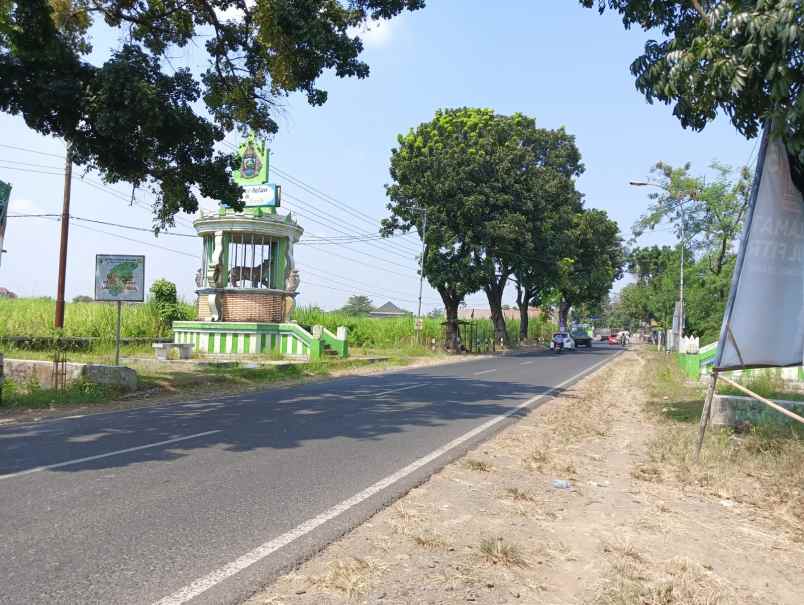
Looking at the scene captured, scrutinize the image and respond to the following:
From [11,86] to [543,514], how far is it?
11733 mm

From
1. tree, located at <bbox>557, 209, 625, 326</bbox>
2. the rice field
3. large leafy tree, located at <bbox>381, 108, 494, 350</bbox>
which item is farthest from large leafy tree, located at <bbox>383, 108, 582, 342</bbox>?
tree, located at <bbox>557, 209, 625, 326</bbox>

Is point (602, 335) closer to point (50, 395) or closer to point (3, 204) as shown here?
point (50, 395)

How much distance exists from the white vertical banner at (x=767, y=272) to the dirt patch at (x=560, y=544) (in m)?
1.57

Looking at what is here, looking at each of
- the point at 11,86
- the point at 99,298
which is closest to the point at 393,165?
the point at 99,298

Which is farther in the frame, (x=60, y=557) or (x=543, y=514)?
(x=543, y=514)

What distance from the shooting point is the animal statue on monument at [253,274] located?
26.6m

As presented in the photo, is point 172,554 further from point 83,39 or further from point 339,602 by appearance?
point 83,39

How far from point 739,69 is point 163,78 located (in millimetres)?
10148

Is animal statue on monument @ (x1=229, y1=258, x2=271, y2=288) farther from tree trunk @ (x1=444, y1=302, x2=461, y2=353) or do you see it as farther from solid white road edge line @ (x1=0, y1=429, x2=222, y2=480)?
solid white road edge line @ (x1=0, y1=429, x2=222, y2=480)

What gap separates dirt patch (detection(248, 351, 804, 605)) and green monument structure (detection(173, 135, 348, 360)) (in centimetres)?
1901

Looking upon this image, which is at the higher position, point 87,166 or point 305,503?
point 87,166

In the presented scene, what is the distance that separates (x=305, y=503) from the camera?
534cm

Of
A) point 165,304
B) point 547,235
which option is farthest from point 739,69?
point 547,235

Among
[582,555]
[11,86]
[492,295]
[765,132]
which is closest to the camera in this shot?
[582,555]
